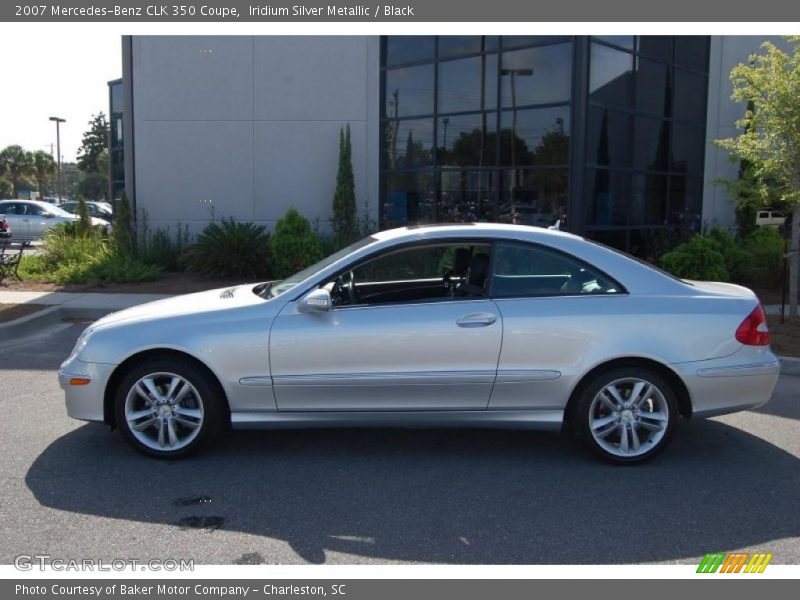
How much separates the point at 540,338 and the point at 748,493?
154 cm

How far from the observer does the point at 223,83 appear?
51.4 feet

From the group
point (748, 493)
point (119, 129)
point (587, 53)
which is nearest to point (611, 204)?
point (587, 53)

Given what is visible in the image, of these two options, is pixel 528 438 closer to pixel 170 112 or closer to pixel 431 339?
pixel 431 339

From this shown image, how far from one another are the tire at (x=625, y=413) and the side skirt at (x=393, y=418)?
19 centimetres

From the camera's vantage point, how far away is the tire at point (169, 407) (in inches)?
196

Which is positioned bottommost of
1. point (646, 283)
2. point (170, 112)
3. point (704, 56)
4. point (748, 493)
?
point (748, 493)

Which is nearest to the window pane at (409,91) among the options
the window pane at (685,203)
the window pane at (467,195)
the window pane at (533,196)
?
the window pane at (467,195)

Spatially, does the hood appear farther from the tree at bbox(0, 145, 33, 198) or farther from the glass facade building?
the tree at bbox(0, 145, 33, 198)

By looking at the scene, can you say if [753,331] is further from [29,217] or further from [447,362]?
[29,217]

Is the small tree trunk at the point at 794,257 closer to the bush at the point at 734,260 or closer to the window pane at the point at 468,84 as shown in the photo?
the bush at the point at 734,260

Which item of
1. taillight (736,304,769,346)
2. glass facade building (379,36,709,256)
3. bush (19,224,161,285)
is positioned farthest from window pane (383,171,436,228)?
taillight (736,304,769,346)

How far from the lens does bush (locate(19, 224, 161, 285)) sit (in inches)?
549

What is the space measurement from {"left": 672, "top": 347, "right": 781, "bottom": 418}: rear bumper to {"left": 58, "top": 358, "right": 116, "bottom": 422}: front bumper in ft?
12.1

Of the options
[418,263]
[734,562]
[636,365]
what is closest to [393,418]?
[636,365]
